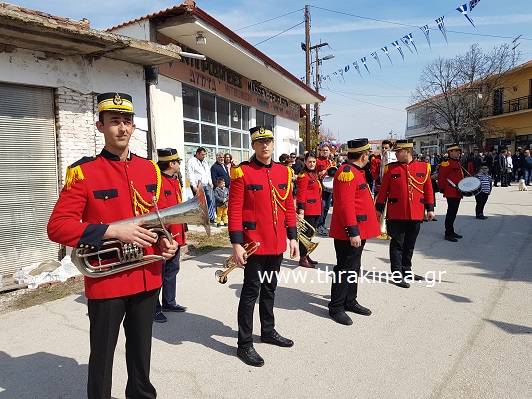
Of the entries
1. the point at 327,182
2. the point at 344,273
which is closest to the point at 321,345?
the point at 344,273

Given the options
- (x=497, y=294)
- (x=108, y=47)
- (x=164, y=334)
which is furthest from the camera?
(x=108, y=47)

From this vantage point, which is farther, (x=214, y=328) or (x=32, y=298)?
(x=32, y=298)

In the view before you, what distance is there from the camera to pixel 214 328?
4117 mm

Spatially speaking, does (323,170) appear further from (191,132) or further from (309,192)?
(191,132)

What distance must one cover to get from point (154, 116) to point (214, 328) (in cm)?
582

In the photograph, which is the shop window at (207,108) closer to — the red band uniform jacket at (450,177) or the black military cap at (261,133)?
the red band uniform jacket at (450,177)

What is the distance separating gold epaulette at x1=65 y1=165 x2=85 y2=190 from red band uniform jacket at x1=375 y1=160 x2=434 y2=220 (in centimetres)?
441

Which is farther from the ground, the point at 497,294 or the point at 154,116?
the point at 154,116

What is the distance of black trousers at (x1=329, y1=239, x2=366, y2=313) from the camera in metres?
4.28

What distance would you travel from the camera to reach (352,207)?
4.19 m

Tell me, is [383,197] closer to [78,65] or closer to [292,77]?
[78,65]

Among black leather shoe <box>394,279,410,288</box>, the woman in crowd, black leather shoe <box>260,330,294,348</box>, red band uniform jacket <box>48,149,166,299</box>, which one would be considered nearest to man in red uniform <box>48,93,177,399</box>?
red band uniform jacket <box>48,149,166,299</box>

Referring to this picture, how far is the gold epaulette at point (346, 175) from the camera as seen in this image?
4.19m

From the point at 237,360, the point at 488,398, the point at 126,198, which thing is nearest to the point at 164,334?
the point at 237,360
